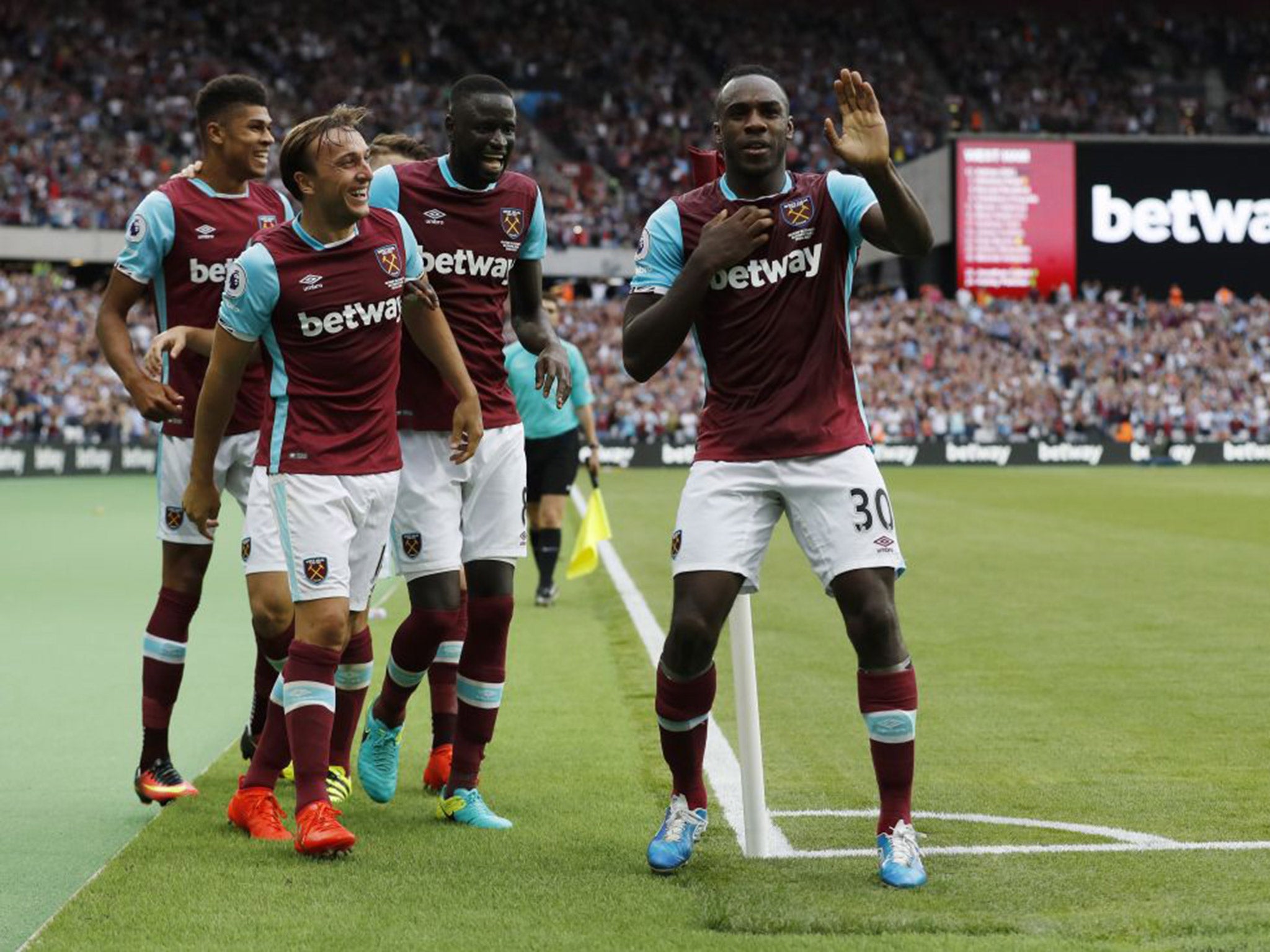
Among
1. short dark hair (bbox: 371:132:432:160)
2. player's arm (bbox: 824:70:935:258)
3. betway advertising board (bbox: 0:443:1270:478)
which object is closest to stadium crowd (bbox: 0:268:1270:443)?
betway advertising board (bbox: 0:443:1270:478)

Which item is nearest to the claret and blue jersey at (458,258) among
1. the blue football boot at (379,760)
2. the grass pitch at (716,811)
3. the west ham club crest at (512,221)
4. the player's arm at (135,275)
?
the west ham club crest at (512,221)

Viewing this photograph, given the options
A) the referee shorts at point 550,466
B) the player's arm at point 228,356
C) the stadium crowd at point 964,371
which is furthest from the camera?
the stadium crowd at point 964,371

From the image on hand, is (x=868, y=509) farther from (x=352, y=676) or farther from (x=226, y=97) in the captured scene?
(x=226, y=97)

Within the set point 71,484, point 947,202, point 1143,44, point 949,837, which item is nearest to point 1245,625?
point 949,837

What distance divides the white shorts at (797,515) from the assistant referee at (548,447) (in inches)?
283

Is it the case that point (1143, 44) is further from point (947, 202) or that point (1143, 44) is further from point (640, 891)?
point (640, 891)

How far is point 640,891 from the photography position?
4684 millimetres

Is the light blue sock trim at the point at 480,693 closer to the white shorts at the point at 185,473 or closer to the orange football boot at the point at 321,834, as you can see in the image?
the orange football boot at the point at 321,834

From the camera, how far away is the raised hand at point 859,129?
4.70 m

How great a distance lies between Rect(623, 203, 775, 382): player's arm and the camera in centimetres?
482

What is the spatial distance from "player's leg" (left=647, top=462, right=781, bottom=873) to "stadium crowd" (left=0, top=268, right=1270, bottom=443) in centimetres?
3445

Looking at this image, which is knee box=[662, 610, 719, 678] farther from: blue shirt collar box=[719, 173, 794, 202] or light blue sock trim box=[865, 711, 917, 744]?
blue shirt collar box=[719, 173, 794, 202]

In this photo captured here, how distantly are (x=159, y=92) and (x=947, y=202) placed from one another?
22.5 m

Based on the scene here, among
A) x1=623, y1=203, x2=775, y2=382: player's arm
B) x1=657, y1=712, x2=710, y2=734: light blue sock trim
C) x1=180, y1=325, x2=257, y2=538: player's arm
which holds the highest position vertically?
x1=623, y1=203, x2=775, y2=382: player's arm
